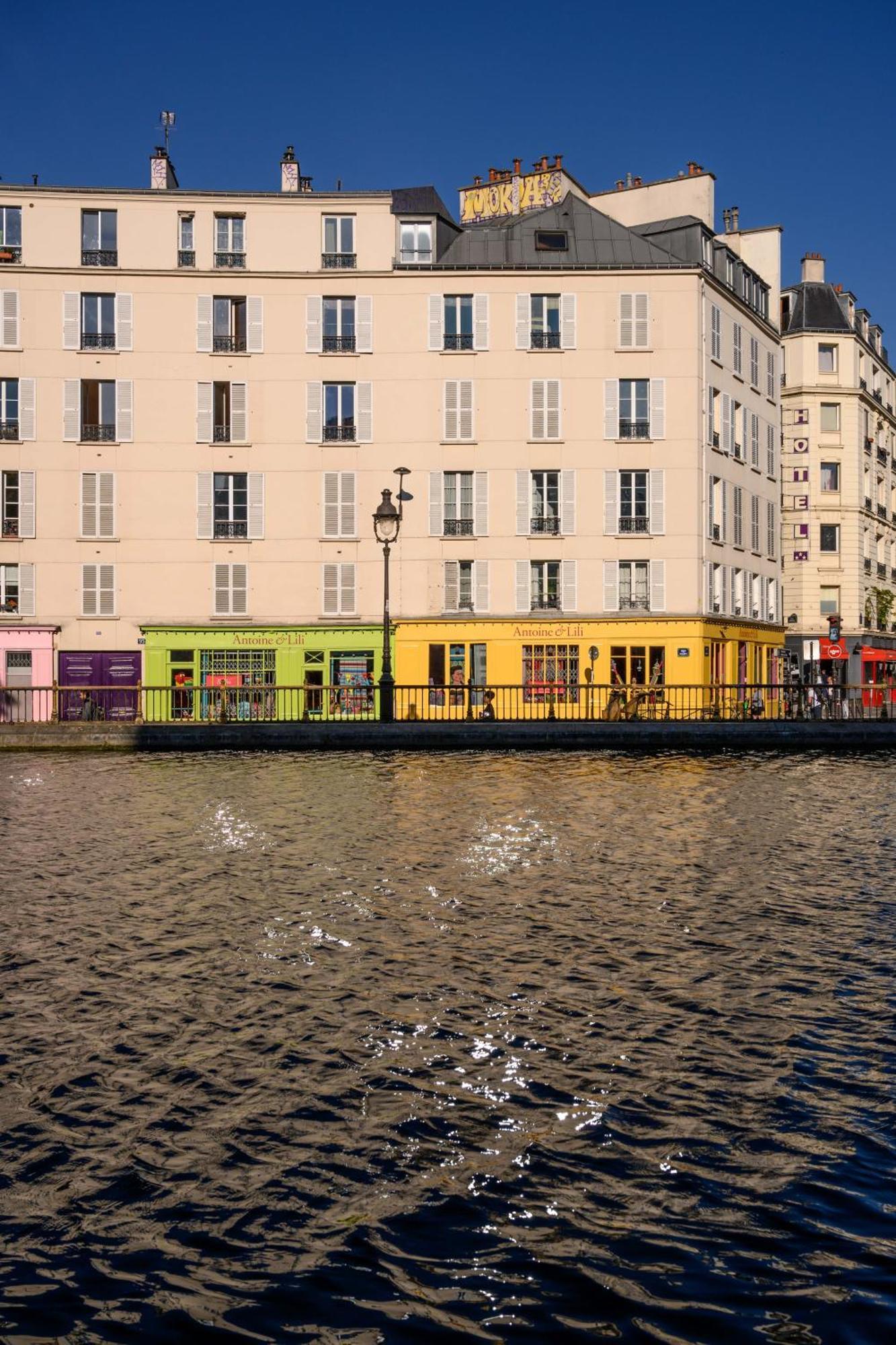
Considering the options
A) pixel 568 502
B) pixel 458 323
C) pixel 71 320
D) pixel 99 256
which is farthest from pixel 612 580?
pixel 99 256

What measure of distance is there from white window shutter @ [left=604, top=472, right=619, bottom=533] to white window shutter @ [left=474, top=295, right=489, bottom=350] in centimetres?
605

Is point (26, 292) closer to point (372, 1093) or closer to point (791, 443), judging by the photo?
point (791, 443)

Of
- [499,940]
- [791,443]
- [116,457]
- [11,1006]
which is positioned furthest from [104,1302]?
[791,443]

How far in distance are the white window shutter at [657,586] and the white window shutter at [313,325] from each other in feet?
44.0

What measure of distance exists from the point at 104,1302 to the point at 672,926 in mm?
5184

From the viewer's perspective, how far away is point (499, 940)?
24.9ft

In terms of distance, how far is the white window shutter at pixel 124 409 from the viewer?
42.0 meters

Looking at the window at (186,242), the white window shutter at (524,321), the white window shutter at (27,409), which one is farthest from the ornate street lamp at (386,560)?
the window at (186,242)

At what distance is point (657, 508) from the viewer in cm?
4216

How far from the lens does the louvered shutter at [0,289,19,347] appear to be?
41.8m

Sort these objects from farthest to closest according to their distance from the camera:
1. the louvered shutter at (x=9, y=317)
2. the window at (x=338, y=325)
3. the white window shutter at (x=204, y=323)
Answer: the window at (x=338, y=325), the white window shutter at (x=204, y=323), the louvered shutter at (x=9, y=317)

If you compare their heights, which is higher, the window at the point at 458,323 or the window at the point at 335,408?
the window at the point at 458,323

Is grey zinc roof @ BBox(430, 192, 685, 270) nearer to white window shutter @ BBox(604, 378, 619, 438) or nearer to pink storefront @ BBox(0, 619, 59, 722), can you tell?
white window shutter @ BBox(604, 378, 619, 438)

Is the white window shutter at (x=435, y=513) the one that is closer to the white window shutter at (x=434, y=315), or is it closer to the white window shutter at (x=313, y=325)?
the white window shutter at (x=434, y=315)
